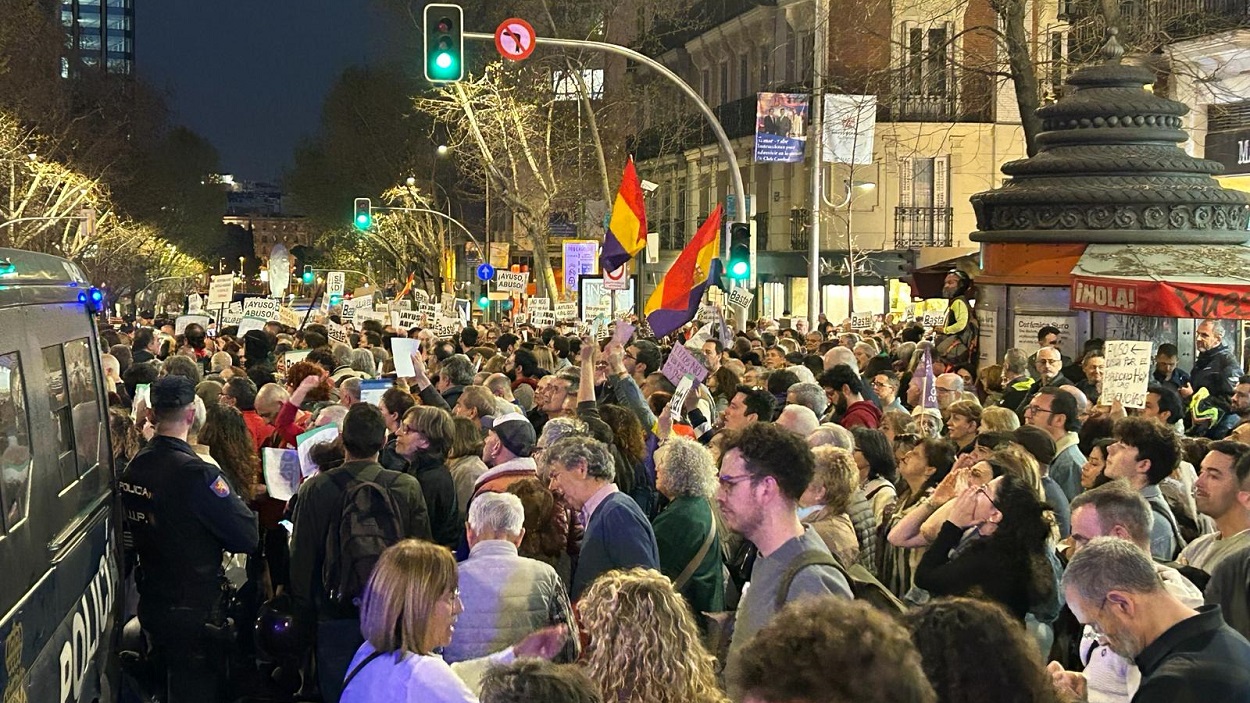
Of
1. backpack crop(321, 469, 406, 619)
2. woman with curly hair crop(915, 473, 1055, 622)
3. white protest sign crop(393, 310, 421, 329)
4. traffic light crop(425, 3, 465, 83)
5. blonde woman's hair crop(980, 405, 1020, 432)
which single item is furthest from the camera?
white protest sign crop(393, 310, 421, 329)

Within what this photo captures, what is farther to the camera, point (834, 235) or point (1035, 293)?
A: point (834, 235)

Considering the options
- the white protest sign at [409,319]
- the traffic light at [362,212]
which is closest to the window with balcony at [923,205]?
the traffic light at [362,212]

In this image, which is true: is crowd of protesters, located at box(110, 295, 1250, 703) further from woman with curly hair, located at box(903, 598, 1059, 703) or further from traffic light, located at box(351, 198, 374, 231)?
traffic light, located at box(351, 198, 374, 231)

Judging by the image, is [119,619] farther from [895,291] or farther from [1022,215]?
[895,291]

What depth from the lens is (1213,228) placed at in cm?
1587

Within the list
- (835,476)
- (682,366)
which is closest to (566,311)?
(682,366)

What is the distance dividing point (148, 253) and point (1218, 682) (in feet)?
302

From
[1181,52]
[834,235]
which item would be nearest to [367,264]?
[834,235]

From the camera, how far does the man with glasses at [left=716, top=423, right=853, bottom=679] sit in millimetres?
5141

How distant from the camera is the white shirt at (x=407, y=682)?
486cm

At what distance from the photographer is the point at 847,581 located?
16.6 feet

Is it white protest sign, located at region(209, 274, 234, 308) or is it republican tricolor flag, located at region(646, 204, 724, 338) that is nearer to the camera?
republican tricolor flag, located at region(646, 204, 724, 338)

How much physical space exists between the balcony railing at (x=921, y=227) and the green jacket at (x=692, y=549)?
39.7 m

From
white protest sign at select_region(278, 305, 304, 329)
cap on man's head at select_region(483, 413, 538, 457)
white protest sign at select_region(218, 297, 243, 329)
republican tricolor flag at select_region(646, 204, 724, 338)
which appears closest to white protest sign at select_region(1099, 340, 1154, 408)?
cap on man's head at select_region(483, 413, 538, 457)
